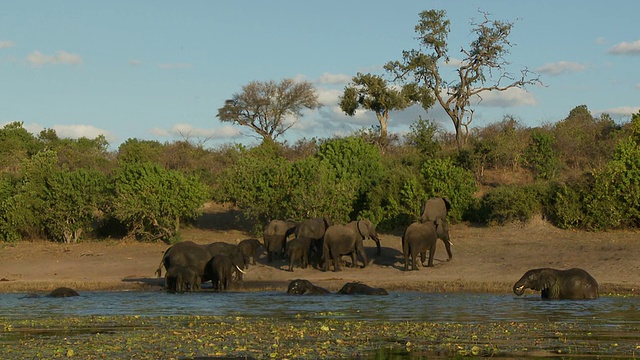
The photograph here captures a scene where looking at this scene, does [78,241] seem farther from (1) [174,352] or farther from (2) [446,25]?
(2) [446,25]

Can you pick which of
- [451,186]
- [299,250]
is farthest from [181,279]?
[451,186]

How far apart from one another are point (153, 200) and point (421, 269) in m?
9.75

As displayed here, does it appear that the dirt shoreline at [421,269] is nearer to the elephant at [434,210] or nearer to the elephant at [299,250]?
the elephant at [299,250]

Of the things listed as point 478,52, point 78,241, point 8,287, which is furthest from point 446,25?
point 8,287

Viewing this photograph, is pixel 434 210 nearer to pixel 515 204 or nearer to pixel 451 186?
pixel 515 204

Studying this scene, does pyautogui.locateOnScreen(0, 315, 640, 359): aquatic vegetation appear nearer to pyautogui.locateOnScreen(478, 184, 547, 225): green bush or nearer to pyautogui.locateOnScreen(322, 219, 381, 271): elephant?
pyautogui.locateOnScreen(322, 219, 381, 271): elephant

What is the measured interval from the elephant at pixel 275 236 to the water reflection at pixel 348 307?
192 inches

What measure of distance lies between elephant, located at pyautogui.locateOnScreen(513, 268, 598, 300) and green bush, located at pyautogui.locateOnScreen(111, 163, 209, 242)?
45.8ft

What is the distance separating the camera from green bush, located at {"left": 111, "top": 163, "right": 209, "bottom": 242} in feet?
103

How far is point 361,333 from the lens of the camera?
49.5 feet

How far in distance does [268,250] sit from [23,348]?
14.3 metres

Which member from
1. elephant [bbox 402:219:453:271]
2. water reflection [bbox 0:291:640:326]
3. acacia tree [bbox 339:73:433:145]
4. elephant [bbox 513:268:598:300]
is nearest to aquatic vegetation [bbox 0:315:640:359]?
water reflection [bbox 0:291:640:326]

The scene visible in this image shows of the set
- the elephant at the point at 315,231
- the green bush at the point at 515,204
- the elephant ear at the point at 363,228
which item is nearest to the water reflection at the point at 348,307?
the elephant at the point at 315,231

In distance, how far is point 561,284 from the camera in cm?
2050
